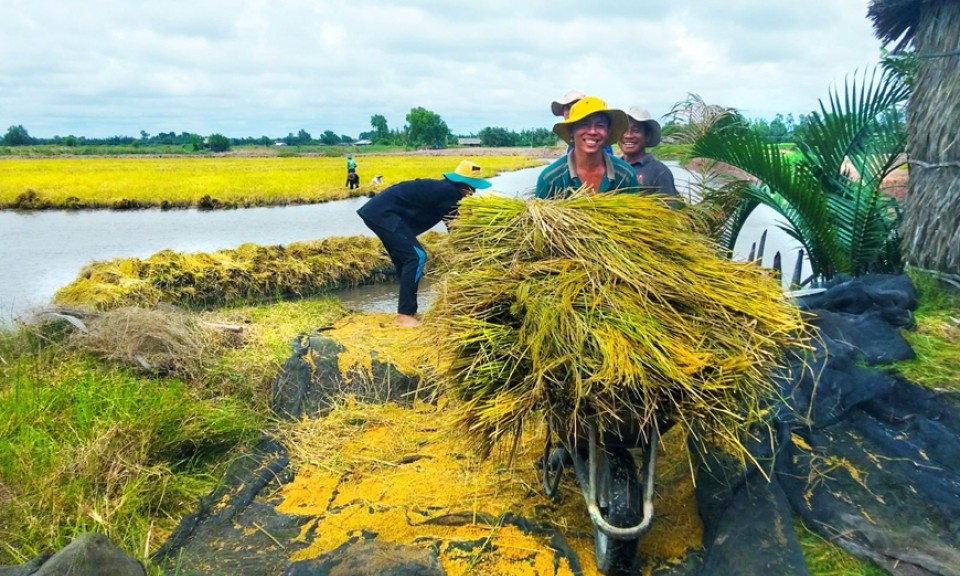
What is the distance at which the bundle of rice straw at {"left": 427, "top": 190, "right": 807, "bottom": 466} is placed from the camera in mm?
2166

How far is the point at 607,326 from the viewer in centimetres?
224

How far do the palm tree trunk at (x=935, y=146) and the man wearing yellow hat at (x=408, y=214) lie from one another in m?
3.18

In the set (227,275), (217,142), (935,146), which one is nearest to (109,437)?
(935,146)

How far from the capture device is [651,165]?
4.56 metres

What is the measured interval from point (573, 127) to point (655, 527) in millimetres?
2085

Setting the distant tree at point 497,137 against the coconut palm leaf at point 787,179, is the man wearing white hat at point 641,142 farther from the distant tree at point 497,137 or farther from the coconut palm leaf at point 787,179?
the distant tree at point 497,137

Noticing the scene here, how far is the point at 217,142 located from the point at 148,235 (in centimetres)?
6406

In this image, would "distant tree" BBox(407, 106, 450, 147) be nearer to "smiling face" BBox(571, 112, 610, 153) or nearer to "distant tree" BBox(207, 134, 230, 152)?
"distant tree" BBox(207, 134, 230, 152)


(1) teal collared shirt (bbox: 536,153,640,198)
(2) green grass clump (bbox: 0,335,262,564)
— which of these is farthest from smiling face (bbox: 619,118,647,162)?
(2) green grass clump (bbox: 0,335,262,564)

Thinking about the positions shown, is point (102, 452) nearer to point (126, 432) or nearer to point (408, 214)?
point (126, 432)

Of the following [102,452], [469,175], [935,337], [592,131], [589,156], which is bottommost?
[102,452]

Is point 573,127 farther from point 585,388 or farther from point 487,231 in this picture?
point 585,388

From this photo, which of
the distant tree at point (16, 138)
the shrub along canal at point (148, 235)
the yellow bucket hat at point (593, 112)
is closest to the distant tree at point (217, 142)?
the distant tree at point (16, 138)

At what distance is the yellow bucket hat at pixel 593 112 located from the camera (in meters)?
3.47
